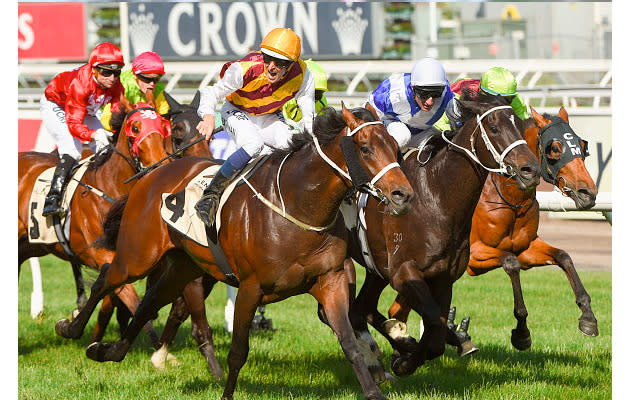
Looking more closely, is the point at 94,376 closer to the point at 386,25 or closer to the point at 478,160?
the point at 478,160

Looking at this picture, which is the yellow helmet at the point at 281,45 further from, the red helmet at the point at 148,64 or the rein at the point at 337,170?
the red helmet at the point at 148,64

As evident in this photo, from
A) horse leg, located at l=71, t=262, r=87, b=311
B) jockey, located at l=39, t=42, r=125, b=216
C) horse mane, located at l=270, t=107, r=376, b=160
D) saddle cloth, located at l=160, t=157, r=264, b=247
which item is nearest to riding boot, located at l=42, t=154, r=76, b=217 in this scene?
jockey, located at l=39, t=42, r=125, b=216

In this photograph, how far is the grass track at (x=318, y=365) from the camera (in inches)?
214

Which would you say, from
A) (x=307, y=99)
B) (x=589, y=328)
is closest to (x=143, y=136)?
(x=307, y=99)

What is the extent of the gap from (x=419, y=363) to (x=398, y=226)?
80cm

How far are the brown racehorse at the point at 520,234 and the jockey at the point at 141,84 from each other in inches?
97.2

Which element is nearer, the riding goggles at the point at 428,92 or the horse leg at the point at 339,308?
the horse leg at the point at 339,308

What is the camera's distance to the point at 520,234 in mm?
6641

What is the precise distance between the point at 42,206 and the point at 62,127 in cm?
70

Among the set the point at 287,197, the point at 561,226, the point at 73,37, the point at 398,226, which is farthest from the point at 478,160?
the point at 73,37

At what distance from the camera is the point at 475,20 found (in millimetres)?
27703

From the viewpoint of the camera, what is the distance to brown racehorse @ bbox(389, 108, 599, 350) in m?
5.85

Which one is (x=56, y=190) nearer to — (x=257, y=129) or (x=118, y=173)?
(x=118, y=173)

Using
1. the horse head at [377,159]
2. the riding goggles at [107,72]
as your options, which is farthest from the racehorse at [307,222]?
the riding goggles at [107,72]
